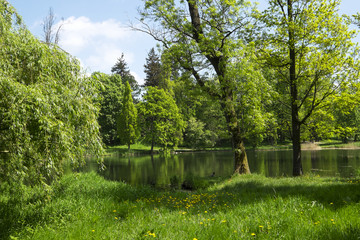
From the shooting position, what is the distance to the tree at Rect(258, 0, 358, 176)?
1370 centimetres

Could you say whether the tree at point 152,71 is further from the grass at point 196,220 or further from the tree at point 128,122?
the grass at point 196,220

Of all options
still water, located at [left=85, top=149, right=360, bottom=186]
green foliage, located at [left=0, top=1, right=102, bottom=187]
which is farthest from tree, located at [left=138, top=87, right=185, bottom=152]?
green foliage, located at [left=0, top=1, right=102, bottom=187]

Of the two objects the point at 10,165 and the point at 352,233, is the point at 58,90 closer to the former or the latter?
the point at 10,165

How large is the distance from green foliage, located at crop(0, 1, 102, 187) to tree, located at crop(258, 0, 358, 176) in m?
10.7

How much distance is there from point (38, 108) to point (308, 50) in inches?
526

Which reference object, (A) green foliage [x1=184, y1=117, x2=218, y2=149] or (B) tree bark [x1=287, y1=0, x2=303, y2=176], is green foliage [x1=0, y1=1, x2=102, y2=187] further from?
(A) green foliage [x1=184, y1=117, x2=218, y2=149]

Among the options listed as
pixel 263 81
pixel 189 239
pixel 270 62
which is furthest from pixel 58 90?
pixel 270 62

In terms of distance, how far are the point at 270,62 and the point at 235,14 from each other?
10.4 ft

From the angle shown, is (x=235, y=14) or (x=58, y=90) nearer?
(x=58, y=90)

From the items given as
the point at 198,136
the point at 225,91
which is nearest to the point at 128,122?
the point at 198,136

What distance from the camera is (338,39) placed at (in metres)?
13.6

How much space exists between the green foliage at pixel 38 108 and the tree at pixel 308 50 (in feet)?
35.1

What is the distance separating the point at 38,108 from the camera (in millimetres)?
5363

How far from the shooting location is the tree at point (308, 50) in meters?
13.7
